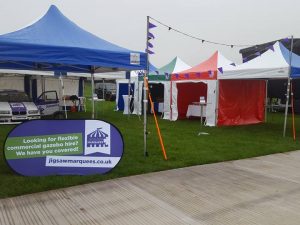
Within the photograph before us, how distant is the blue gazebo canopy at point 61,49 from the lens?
5.48 meters

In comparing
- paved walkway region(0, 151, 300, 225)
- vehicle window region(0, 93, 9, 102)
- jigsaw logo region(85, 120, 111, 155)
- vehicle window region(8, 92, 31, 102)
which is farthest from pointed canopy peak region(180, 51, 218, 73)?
jigsaw logo region(85, 120, 111, 155)

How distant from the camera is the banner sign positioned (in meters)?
5.57

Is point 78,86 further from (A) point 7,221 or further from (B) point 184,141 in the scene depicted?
(A) point 7,221

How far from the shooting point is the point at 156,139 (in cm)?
992

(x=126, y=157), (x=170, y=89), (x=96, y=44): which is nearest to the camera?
(x=96, y=44)

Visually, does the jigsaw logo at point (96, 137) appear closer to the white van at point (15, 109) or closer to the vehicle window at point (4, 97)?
the white van at point (15, 109)

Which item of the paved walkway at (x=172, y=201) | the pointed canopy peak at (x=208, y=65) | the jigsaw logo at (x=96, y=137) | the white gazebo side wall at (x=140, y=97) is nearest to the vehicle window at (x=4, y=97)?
the white gazebo side wall at (x=140, y=97)

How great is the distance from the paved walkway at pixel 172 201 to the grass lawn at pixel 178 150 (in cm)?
34

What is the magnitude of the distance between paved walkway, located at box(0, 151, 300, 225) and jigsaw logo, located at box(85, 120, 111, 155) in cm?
66

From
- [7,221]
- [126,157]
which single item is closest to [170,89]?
[126,157]

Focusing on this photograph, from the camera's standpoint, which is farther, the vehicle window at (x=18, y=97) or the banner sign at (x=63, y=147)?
the vehicle window at (x=18, y=97)

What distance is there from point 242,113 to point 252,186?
372 inches

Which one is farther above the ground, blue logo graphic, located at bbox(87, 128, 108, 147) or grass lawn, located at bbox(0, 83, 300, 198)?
blue logo graphic, located at bbox(87, 128, 108, 147)

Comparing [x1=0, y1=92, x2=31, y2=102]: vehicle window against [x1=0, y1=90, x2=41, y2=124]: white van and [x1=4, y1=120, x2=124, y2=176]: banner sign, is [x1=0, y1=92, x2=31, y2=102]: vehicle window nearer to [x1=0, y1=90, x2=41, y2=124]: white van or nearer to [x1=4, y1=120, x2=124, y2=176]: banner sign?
[x1=0, y1=90, x2=41, y2=124]: white van
